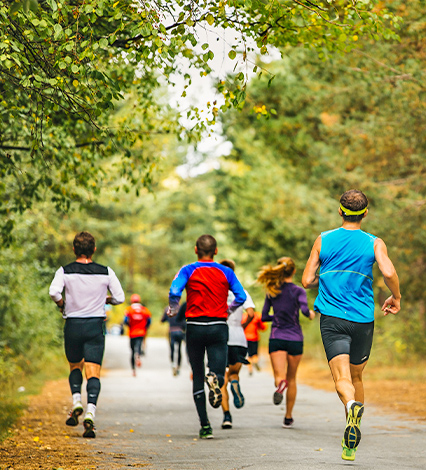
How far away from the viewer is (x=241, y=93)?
7344 millimetres

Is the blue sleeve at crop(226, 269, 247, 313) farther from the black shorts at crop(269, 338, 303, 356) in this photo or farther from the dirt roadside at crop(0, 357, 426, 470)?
the dirt roadside at crop(0, 357, 426, 470)

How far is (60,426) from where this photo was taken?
9547 millimetres

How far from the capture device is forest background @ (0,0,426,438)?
Answer: 1015cm

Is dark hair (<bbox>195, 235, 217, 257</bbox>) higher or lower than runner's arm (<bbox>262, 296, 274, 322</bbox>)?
higher

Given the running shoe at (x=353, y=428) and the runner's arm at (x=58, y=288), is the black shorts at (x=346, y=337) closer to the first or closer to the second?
the running shoe at (x=353, y=428)

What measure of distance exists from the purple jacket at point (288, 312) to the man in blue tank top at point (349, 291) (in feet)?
10.8

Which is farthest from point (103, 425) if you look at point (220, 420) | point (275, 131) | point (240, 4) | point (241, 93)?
point (275, 131)

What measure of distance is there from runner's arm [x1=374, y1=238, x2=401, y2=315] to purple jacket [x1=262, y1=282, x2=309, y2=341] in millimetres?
3347

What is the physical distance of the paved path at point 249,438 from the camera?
6.63 metres

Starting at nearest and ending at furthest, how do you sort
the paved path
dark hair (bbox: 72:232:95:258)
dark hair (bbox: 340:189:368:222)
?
dark hair (bbox: 340:189:368:222), the paved path, dark hair (bbox: 72:232:95:258)

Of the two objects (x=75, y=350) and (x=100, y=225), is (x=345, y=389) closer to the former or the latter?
(x=75, y=350)

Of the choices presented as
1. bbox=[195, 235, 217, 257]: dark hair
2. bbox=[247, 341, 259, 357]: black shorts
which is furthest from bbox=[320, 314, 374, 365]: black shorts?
bbox=[247, 341, 259, 357]: black shorts

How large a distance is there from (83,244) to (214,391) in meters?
2.22

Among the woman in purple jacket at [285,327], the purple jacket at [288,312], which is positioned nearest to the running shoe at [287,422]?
the woman in purple jacket at [285,327]
